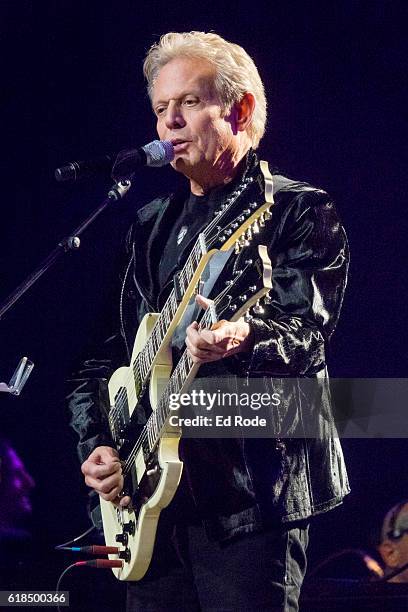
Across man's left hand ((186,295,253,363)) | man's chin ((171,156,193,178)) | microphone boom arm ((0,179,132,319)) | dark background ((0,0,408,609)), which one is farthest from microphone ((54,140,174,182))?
dark background ((0,0,408,609))

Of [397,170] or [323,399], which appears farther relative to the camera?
[397,170]

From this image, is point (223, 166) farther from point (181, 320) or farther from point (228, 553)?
point (228, 553)

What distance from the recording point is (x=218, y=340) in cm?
198

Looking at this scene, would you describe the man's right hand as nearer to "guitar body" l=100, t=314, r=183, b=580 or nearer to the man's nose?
"guitar body" l=100, t=314, r=183, b=580

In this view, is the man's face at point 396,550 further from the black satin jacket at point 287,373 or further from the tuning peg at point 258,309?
the tuning peg at point 258,309

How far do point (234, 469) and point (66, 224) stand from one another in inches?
75.3

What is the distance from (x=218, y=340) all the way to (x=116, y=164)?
0.63 metres

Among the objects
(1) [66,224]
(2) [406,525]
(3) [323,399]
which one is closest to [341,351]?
(2) [406,525]

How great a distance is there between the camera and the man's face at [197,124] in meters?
2.53

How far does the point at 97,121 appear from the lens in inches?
151

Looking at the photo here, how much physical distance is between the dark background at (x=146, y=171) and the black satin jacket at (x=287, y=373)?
54.4 inches

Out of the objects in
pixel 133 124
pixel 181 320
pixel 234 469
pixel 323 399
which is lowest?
pixel 234 469

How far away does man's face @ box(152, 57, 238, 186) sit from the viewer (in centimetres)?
253

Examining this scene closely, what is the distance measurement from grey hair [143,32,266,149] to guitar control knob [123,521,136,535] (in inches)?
43.6
